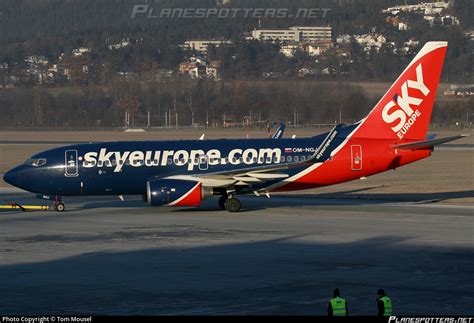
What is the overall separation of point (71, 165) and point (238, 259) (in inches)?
726

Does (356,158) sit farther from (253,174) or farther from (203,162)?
(203,162)

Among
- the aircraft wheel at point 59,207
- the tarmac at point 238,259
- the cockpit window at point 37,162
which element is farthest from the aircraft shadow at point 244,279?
the aircraft wheel at point 59,207

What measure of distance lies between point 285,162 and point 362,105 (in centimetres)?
10244

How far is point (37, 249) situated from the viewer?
36969mm

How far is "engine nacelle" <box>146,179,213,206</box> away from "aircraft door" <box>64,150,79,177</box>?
4.09 meters

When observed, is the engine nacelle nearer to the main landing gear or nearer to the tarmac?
the tarmac

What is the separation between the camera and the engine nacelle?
157 feet

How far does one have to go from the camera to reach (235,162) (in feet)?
166

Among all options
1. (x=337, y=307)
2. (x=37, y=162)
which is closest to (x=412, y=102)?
(x=37, y=162)

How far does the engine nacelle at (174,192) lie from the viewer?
47.9m

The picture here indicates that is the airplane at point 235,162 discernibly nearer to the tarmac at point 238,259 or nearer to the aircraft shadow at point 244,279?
the tarmac at point 238,259

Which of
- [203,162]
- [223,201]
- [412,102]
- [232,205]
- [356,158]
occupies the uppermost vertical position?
[412,102]

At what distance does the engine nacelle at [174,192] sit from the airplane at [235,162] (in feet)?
2.38

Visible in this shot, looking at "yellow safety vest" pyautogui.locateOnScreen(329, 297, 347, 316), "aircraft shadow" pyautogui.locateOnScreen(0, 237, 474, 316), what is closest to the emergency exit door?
"aircraft shadow" pyautogui.locateOnScreen(0, 237, 474, 316)
